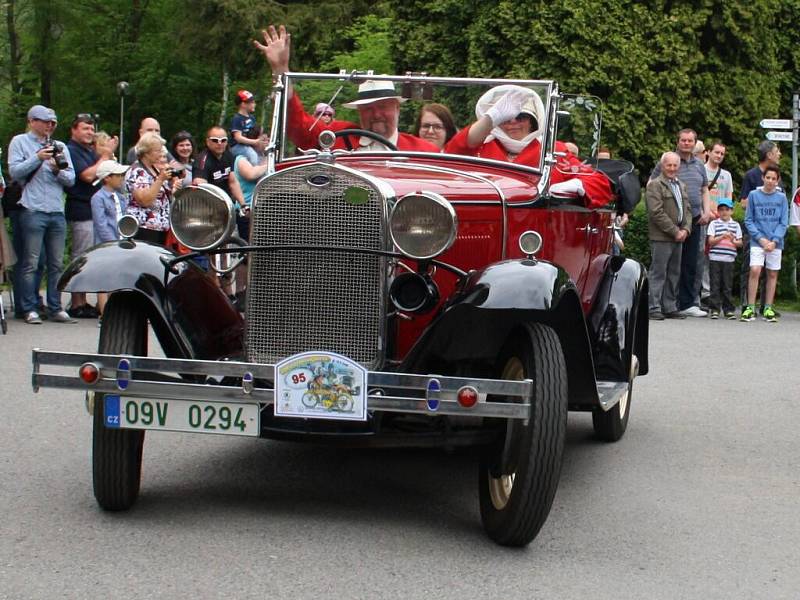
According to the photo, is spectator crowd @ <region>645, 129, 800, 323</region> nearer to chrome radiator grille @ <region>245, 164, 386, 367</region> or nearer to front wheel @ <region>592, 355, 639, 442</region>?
front wheel @ <region>592, 355, 639, 442</region>

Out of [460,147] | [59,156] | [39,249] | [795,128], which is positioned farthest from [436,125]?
[795,128]

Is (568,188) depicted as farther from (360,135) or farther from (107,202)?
(107,202)

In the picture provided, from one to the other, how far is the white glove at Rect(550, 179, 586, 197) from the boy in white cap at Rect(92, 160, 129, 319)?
21.1 feet

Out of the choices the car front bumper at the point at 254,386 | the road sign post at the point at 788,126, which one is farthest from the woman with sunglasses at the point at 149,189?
the road sign post at the point at 788,126

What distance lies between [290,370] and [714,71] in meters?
17.8

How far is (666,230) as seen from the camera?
14266mm

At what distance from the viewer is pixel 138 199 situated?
11.0 m

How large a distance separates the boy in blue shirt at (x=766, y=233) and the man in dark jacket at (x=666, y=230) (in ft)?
2.51

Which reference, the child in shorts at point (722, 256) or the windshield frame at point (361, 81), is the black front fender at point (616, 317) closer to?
the windshield frame at point (361, 81)

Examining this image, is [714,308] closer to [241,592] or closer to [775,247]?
[775,247]

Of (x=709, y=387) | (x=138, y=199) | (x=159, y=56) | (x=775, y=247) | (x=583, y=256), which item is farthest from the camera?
(x=159, y=56)

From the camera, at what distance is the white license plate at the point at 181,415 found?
16.0 feet

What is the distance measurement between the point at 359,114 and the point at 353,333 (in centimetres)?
191

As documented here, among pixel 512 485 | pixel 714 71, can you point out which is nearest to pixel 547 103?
pixel 512 485
